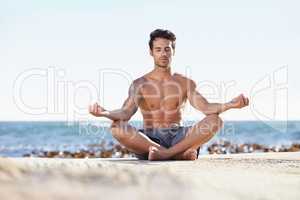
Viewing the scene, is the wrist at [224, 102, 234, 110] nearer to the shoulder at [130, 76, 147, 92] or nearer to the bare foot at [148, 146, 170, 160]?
the bare foot at [148, 146, 170, 160]

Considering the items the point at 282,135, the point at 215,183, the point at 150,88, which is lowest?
the point at 282,135

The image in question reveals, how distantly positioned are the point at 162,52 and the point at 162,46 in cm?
4

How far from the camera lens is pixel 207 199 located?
1.53 metres

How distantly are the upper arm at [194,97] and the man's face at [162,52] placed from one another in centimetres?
21

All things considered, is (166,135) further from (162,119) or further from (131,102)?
(131,102)

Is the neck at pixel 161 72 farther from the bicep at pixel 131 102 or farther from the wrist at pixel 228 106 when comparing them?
the wrist at pixel 228 106

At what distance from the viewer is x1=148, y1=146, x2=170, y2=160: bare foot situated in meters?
3.92

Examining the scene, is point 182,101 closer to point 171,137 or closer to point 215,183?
point 171,137

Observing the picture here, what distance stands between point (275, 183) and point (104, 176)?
97 centimetres

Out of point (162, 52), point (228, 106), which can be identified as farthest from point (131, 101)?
point (228, 106)

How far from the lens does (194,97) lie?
4.23 m

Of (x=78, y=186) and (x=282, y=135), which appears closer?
(x=78, y=186)

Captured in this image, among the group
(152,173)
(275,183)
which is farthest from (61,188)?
(275,183)

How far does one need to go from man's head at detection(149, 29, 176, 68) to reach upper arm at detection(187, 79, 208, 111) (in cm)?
22
